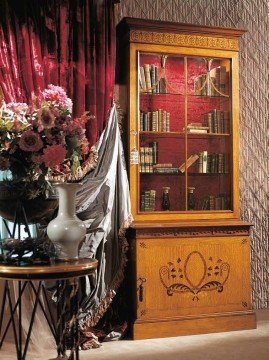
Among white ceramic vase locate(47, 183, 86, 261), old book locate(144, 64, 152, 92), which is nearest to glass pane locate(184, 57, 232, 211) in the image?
old book locate(144, 64, 152, 92)

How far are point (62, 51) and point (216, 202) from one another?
1687mm

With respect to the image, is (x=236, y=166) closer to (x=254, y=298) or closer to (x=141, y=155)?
(x=141, y=155)

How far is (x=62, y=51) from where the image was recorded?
407cm

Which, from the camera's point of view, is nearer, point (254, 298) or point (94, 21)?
point (94, 21)

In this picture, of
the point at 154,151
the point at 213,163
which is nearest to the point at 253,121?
the point at 213,163

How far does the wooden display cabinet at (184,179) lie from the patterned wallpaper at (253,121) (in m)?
0.50

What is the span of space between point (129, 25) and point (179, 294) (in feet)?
6.73

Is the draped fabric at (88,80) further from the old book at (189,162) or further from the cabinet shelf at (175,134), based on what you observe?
the old book at (189,162)

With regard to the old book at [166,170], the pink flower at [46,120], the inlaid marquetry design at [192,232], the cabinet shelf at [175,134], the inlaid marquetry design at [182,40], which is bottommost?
the inlaid marquetry design at [192,232]

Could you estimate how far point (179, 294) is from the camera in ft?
13.5

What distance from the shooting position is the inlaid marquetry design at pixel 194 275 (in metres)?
4.11

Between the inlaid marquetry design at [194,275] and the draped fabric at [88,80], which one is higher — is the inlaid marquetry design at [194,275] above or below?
below

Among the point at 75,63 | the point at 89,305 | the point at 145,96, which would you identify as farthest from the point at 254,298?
the point at 75,63

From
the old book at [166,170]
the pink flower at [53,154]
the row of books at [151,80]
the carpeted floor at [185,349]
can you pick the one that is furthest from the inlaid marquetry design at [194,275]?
the pink flower at [53,154]
